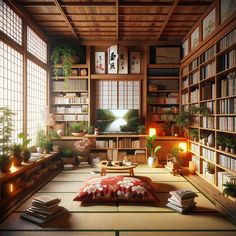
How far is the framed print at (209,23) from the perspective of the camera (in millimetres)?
4492

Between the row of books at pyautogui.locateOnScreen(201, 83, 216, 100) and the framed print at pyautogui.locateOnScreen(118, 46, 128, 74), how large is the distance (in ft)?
8.62

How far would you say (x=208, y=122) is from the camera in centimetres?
476

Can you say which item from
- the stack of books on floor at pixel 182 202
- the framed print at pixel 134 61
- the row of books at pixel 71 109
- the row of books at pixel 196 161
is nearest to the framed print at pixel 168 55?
the framed print at pixel 134 61

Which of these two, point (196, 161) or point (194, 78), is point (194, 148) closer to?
point (196, 161)

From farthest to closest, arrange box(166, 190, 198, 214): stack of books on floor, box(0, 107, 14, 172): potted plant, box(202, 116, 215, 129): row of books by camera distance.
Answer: box(202, 116, 215, 129): row of books → box(0, 107, 14, 172): potted plant → box(166, 190, 198, 214): stack of books on floor

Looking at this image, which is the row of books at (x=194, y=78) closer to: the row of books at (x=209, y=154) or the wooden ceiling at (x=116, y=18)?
the wooden ceiling at (x=116, y=18)

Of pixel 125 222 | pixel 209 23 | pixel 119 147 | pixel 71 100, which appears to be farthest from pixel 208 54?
pixel 71 100

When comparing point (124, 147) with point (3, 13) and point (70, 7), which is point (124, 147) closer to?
point (70, 7)

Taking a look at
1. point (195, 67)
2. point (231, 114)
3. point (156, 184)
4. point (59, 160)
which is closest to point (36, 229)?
point (156, 184)

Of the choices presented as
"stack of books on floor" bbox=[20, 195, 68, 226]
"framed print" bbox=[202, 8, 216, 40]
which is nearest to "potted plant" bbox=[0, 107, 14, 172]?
"stack of books on floor" bbox=[20, 195, 68, 226]

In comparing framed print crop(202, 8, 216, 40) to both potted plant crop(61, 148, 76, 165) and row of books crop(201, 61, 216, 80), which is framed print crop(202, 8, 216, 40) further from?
potted plant crop(61, 148, 76, 165)

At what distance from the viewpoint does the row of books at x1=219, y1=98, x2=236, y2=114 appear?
12.2 feet

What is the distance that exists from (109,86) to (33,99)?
2408 millimetres

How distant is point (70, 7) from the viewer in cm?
471
